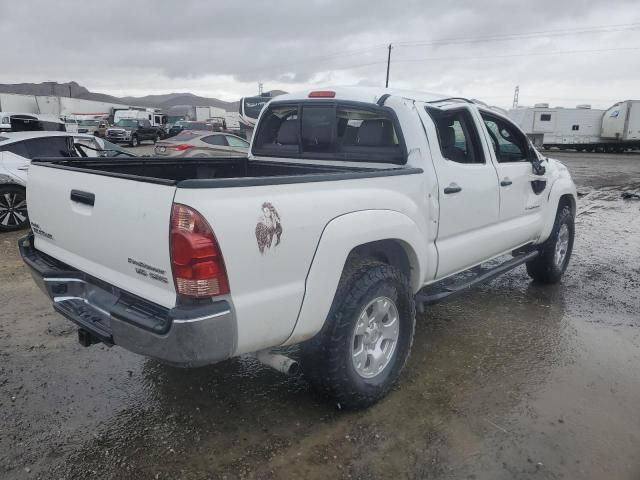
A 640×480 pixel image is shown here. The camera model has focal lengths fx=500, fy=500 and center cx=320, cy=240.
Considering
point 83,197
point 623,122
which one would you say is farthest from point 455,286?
point 623,122

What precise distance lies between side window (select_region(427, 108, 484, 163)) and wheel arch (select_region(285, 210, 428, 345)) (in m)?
0.88

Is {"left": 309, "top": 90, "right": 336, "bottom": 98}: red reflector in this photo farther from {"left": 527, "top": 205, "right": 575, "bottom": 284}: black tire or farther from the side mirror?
{"left": 527, "top": 205, "right": 575, "bottom": 284}: black tire

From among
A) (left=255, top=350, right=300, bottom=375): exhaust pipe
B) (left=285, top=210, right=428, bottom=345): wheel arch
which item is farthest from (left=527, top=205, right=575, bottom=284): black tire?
(left=255, top=350, right=300, bottom=375): exhaust pipe

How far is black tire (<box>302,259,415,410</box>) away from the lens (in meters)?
2.72

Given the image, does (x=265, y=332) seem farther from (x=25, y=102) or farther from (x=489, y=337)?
(x=25, y=102)

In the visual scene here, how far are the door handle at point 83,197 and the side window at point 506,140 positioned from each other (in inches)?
124

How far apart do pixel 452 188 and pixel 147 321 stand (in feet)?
7.18

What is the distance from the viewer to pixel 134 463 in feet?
8.40

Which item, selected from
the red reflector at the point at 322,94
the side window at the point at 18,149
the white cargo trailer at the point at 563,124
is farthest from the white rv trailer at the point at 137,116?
the red reflector at the point at 322,94

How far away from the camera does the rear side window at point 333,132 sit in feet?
11.7

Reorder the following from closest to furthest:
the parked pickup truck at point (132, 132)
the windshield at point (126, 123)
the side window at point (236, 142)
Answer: the side window at point (236, 142) < the parked pickup truck at point (132, 132) < the windshield at point (126, 123)

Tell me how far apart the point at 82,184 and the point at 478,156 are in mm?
2855

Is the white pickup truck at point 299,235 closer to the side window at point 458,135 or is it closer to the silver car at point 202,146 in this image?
the side window at point 458,135

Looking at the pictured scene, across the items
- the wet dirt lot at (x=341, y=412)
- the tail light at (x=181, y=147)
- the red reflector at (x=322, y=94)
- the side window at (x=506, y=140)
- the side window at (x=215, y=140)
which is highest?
the red reflector at (x=322, y=94)
